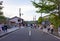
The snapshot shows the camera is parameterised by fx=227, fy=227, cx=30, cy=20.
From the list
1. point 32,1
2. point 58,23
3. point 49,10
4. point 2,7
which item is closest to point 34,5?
point 32,1

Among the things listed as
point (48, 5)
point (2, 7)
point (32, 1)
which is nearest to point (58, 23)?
point (48, 5)

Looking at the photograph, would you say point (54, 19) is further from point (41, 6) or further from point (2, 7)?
point (2, 7)

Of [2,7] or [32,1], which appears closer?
[32,1]

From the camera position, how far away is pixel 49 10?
135ft

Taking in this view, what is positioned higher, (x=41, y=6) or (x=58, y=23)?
(x=41, y=6)

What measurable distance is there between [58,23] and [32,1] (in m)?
6.95

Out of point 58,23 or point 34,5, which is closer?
point 58,23

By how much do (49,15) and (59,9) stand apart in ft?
10.7

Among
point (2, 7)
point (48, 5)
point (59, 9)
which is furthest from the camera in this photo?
point (2, 7)

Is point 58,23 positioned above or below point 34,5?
below

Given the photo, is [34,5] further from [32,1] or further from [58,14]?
[58,14]

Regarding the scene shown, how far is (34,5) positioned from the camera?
4325 cm

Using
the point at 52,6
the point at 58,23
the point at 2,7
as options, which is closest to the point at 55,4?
the point at 52,6

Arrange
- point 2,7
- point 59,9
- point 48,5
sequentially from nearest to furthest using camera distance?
point 59,9
point 48,5
point 2,7
